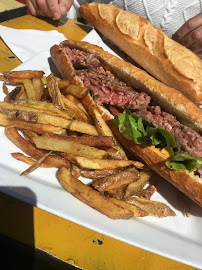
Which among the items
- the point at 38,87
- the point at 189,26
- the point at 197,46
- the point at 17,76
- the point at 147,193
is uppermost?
the point at 17,76

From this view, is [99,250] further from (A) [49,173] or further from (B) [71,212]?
(A) [49,173]

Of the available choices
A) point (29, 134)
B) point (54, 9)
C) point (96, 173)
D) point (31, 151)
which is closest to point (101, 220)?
point (96, 173)

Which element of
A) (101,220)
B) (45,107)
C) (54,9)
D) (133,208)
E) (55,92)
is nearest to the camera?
(101,220)

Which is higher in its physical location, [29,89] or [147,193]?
[29,89]

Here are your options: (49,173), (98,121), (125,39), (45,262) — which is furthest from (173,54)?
(45,262)

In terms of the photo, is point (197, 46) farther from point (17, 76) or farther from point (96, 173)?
point (96, 173)

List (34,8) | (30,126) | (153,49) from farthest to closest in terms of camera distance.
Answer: (34,8), (153,49), (30,126)
